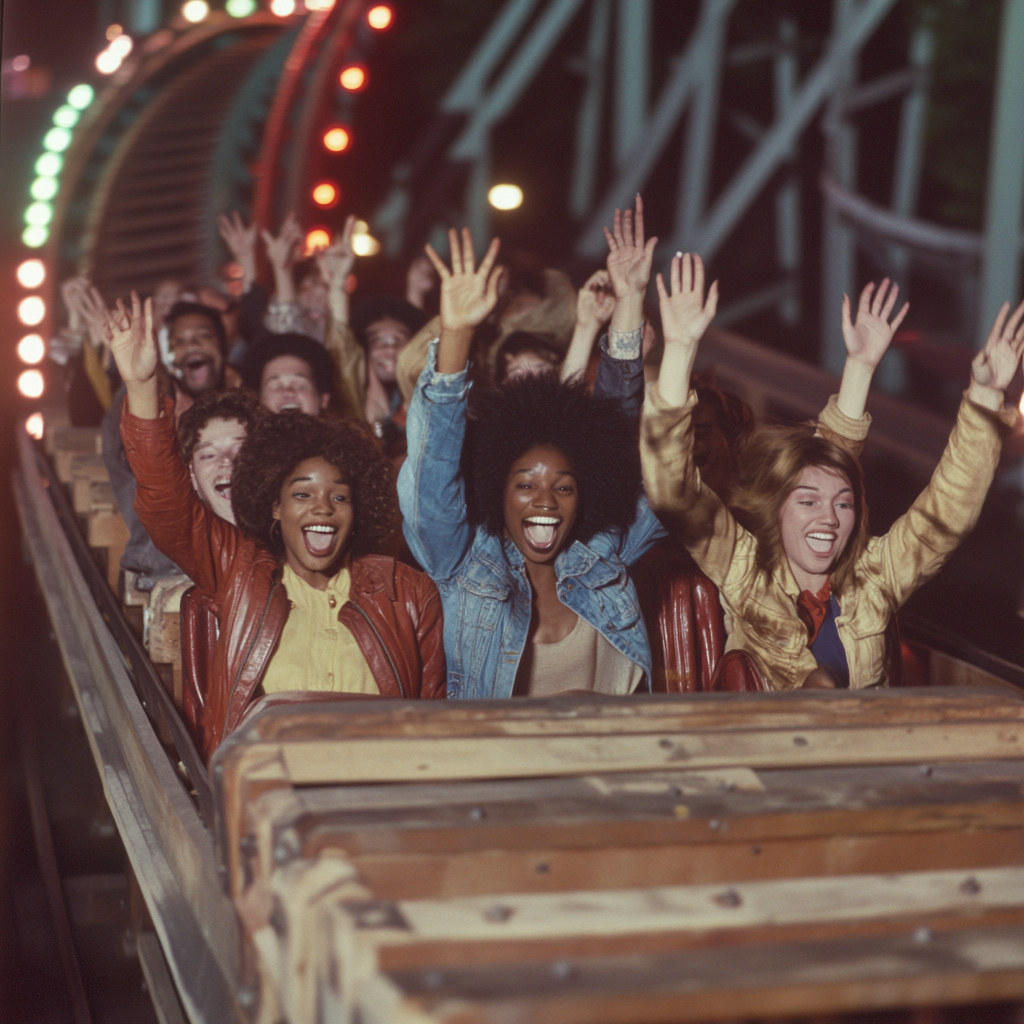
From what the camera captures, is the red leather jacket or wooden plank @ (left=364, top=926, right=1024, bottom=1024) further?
the red leather jacket

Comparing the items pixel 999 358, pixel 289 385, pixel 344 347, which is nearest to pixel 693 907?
pixel 999 358

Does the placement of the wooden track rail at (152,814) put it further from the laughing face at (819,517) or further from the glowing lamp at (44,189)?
the glowing lamp at (44,189)

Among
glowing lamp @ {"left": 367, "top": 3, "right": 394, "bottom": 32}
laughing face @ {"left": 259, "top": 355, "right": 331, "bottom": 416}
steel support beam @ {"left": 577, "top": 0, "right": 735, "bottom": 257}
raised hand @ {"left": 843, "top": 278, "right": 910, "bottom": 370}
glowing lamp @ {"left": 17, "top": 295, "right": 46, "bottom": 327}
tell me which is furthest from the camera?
steel support beam @ {"left": 577, "top": 0, "right": 735, "bottom": 257}

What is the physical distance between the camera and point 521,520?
2.83 m

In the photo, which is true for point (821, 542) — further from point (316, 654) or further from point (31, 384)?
point (31, 384)

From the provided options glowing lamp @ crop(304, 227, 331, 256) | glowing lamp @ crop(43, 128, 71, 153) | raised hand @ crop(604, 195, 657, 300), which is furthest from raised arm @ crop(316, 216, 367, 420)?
glowing lamp @ crop(43, 128, 71, 153)

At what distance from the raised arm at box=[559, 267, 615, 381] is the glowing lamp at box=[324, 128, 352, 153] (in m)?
7.35

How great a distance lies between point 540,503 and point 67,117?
380 inches

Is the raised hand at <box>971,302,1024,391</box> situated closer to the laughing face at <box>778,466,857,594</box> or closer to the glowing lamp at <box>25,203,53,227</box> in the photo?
the laughing face at <box>778,466,857,594</box>

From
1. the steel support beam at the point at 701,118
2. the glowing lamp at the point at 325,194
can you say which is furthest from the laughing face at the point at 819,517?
the steel support beam at the point at 701,118

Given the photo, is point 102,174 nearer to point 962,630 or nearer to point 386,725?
point 962,630

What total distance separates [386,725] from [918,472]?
21.7 ft

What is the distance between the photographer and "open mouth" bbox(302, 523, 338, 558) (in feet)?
9.11

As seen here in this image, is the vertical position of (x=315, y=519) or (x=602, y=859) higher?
(x=315, y=519)
